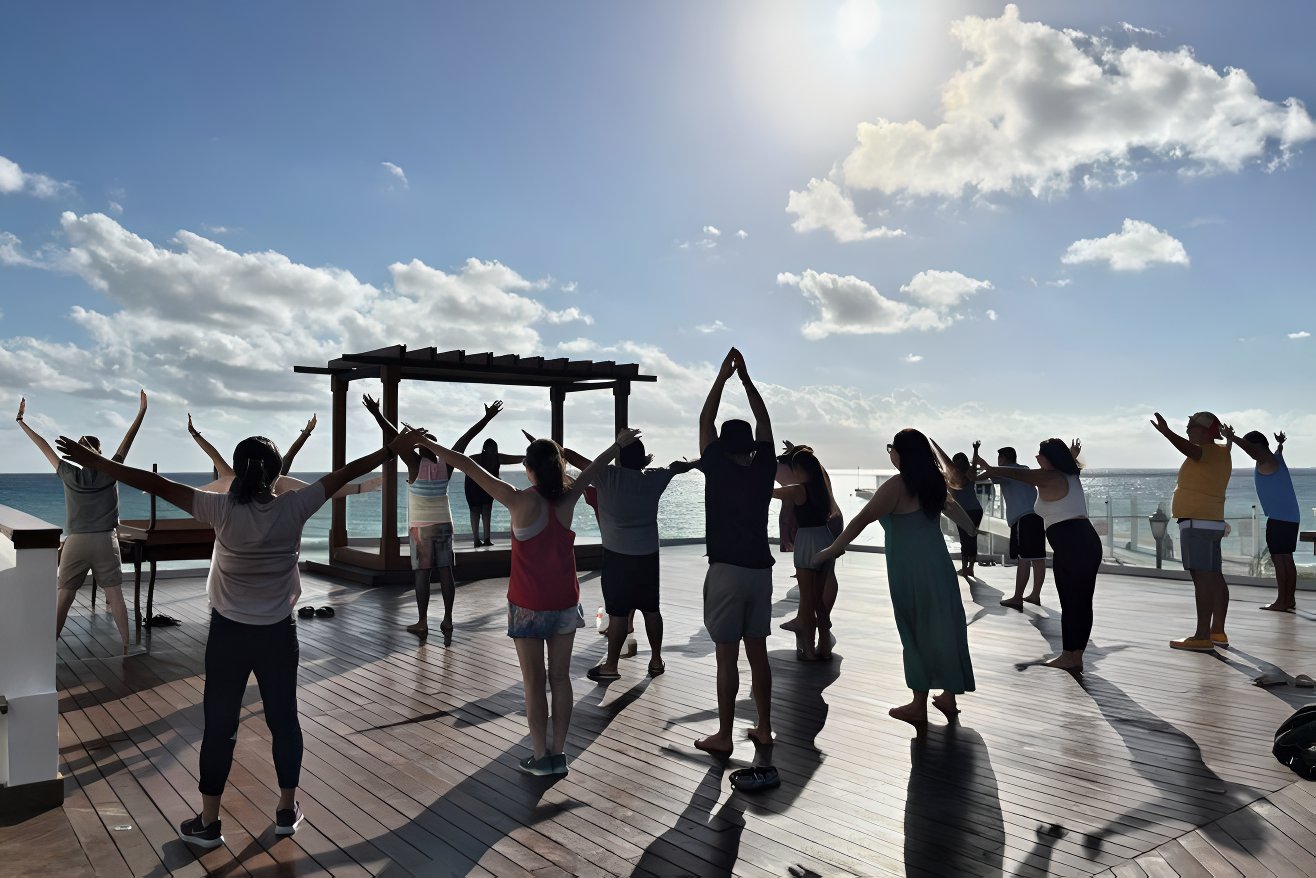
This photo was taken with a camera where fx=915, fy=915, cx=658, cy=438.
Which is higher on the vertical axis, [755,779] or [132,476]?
[132,476]

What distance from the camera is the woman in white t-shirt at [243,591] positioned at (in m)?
3.28

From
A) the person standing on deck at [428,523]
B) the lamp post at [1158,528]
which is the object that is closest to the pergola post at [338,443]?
the person standing on deck at [428,523]

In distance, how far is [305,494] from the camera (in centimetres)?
338

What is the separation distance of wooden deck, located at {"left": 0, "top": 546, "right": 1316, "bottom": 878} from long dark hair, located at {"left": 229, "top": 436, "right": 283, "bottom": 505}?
1297 mm

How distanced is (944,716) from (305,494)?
373cm

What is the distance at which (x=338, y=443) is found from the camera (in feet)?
42.7

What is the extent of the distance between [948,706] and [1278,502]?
5.86m

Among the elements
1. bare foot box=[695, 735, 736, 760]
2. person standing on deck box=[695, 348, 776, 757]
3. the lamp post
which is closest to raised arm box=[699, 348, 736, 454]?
person standing on deck box=[695, 348, 776, 757]

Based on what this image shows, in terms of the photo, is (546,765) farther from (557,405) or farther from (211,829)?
(557,405)

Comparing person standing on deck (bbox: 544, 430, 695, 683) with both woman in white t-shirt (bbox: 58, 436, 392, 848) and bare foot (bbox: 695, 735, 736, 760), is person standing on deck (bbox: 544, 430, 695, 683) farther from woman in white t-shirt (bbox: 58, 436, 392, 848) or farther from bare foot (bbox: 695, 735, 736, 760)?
woman in white t-shirt (bbox: 58, 436, 392, 848)

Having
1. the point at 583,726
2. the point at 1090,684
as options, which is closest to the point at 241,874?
the point at 583,726

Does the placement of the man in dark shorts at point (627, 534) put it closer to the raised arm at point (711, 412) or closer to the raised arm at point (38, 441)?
the raised arm at point (711, 412)

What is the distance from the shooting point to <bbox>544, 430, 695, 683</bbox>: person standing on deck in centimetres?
563

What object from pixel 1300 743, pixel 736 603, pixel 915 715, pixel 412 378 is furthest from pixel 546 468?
pixel 412 378
